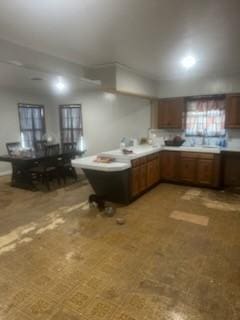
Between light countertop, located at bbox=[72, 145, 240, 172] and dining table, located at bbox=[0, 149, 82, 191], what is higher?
light countertop, located at bbox=[72, 145, 240, 172]

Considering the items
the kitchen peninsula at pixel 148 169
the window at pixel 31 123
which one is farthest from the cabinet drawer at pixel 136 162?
the window at pixel 31 123

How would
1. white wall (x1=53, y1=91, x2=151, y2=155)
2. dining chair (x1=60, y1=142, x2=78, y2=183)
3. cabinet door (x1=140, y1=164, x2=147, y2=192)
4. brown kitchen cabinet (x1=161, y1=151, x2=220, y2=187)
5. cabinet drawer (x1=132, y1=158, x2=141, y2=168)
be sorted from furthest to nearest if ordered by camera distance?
white wall (x1=53, y1=91, x2=151, y2=155), dining chair (x1=60, y1=142, x2=78, y2=183), brown kitchen cabinet (x1=161, y1=151, x2=220, y2=187), cabinet door (x1=140, y1=164, x2=147, y2=192), cabinet drawer (x1=132, y1=158, x2=141, y2=168)

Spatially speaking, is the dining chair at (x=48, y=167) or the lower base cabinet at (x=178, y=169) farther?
A: the dining chair at (x=48, y=167)

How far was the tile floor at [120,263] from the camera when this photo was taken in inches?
73.5

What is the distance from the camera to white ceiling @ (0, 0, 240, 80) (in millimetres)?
2039

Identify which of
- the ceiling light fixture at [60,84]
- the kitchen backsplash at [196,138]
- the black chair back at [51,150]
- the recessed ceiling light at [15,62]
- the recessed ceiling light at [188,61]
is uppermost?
the recessed ceiling light at [188,61]

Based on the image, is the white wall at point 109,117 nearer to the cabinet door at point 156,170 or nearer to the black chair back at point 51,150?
the cabinet door at point 156,170

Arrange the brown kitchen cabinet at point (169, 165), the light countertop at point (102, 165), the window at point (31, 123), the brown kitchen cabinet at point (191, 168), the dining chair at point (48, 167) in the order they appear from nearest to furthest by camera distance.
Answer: the light countertop at point (102, 165) → the brown kitchen cabinet at point (191, 168) → the dining chair at point (48, 167) → the brown kitchen cabinet at point (169, 165) → the window at point (31, 123)

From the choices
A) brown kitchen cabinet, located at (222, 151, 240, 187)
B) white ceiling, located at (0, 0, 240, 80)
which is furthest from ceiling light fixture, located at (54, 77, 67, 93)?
brown kitchen cabinet, located at (222, 151, 240, 187)

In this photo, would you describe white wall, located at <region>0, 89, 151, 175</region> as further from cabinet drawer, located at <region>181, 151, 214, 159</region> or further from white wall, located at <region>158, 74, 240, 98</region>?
cabinet drawer, located at <region>181, 151, 214, 159</region>

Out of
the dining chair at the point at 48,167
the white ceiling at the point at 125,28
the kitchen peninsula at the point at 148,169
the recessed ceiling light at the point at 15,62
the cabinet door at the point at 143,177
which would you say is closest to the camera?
the white ceiling at the point at 125,28

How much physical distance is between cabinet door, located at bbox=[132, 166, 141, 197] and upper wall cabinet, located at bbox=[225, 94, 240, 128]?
2.37 metres

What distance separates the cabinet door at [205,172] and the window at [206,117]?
847 millimetres

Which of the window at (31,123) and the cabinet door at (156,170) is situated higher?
the window at (31,123)
